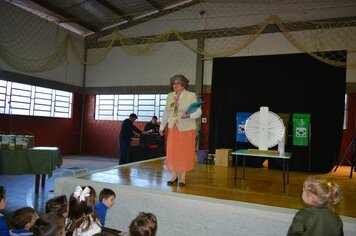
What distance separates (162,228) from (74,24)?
8.85m

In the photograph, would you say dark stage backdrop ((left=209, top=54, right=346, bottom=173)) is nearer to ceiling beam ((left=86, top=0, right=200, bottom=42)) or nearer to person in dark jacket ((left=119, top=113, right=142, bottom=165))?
person in dark jacket ((left=119, top=113, right=142, bottom=165))

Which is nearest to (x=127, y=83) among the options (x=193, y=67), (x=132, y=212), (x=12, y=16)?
(x=193, y=67)

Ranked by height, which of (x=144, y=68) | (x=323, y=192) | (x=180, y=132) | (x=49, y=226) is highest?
(x=144, y=68)

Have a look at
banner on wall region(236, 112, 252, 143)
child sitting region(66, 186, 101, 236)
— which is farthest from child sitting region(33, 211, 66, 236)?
banner on wall region(236, 112, 252, 143)

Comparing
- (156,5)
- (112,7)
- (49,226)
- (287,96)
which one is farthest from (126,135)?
(49,226)

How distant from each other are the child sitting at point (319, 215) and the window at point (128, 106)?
7.99m

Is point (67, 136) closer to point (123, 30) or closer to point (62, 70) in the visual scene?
point (62, 70)

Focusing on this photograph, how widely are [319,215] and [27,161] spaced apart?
3905 millimetres

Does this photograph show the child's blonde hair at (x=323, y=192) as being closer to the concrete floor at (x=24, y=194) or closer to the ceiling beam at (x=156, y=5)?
the concrete floor at (x=24, y=194)

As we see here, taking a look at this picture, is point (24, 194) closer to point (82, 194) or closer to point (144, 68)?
point (82, 194)

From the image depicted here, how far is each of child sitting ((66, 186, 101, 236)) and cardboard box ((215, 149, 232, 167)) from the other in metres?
3.56

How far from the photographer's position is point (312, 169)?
204 inches

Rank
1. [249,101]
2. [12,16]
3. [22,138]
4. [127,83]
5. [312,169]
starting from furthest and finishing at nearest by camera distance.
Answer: [127,83] < [12,16] < [249,101] < [312,169] < [22,138]

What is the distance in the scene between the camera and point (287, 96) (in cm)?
545
